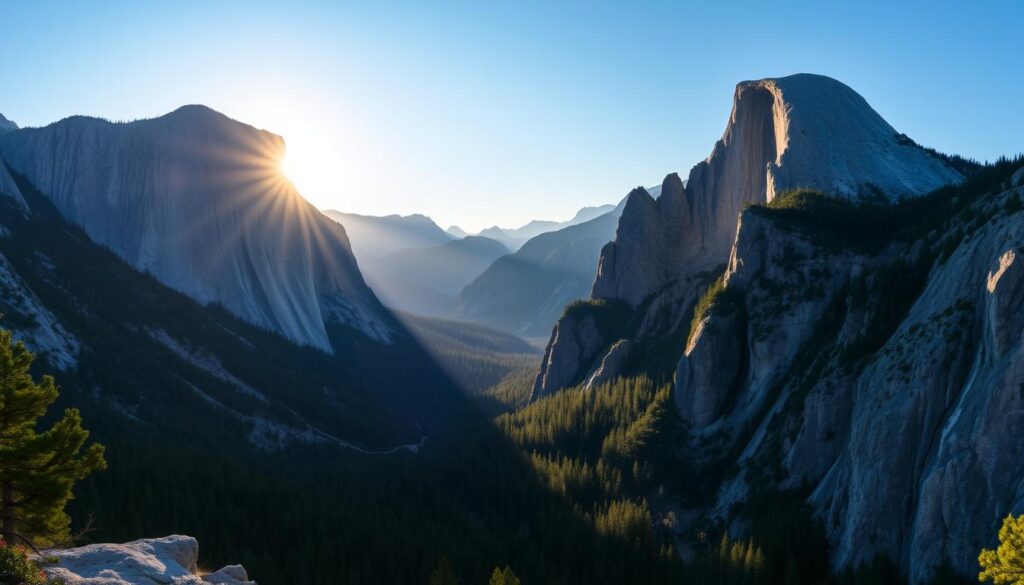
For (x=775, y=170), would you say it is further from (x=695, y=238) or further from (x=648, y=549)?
(x=648, y=549)

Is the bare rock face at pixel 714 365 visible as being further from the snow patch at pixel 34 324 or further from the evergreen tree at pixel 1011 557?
the snow patch at pixel 34 324

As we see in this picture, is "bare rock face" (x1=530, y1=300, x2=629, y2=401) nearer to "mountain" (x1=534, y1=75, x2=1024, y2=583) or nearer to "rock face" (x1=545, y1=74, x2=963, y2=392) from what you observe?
"mountain" (x1=534, y1=75, x2=1024, y2=583)

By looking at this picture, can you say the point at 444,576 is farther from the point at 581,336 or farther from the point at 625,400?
the point at 581,336

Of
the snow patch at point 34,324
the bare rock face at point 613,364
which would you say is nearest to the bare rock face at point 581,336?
the bare rock face at point 613,364

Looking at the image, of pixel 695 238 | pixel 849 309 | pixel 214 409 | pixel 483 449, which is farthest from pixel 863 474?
pixel 214 409

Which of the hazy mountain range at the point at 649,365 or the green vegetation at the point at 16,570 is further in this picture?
the hazy mountain range at the point at 649,365

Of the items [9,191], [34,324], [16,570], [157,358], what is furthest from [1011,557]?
[9,191]

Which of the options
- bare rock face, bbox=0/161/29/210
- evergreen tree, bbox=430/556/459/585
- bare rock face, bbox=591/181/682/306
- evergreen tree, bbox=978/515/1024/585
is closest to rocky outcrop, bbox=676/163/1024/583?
evergreen tree, bbox=978/515/1024/585
